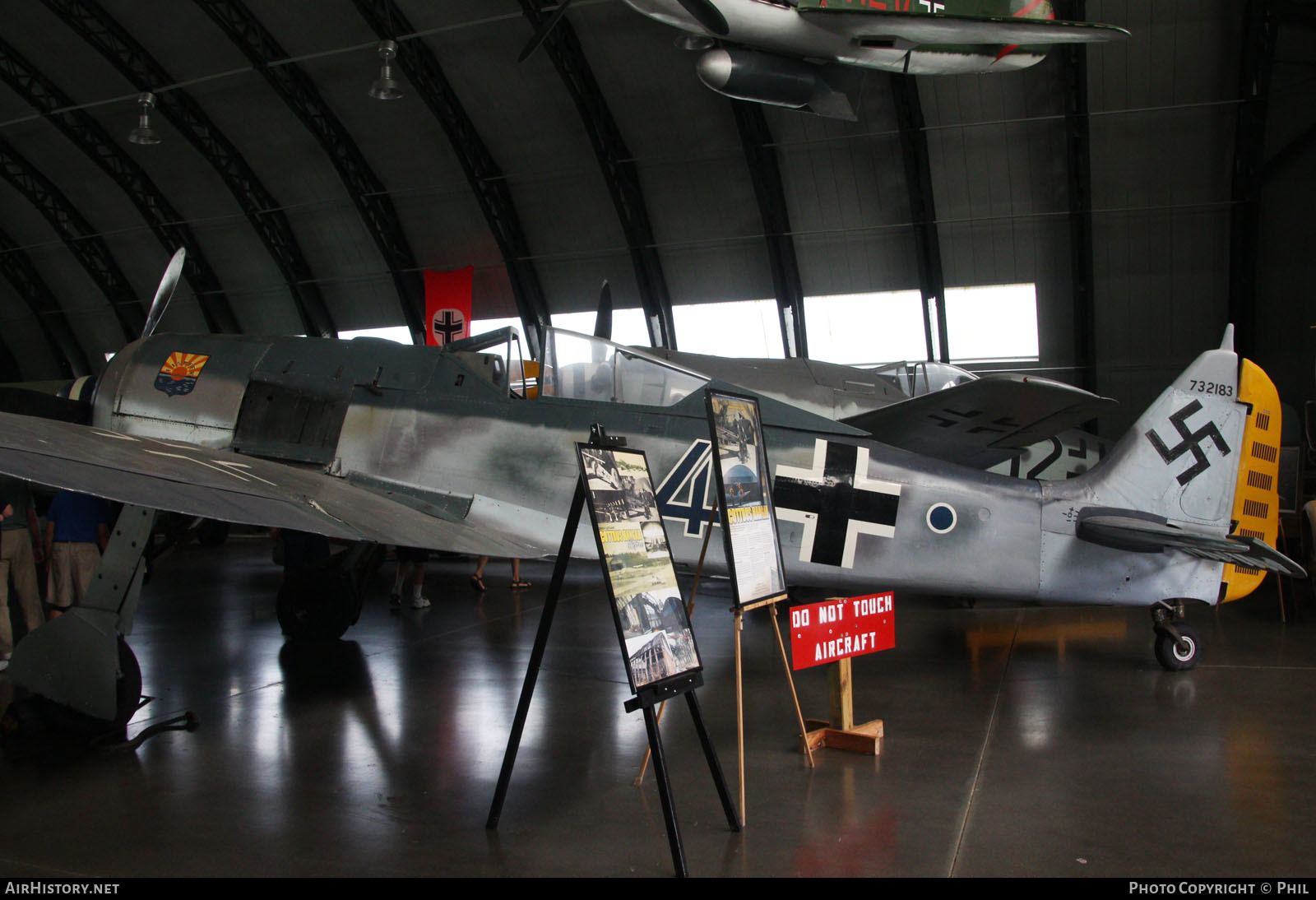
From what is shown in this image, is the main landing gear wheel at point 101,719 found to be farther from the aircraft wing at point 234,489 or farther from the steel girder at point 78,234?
the steel girder at point 78,234

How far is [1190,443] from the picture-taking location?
588 cm

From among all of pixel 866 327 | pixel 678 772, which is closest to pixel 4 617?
pixel 678 772

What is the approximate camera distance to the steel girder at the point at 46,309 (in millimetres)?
23562

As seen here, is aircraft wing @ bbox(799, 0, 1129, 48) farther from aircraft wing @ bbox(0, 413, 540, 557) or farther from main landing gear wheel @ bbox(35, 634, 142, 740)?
main landing gear wheel @ bbox(35, 634, 142, 740)

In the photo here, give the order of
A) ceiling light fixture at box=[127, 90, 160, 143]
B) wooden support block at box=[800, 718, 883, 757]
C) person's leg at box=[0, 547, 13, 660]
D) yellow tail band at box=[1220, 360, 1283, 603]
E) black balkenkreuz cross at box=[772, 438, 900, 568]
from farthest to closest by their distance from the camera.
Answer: ceiling light fixture at box=[127, 90, 160, 143] < yellow tail band at box=[1220, 360, 1283, 603] < person's leg at box=[0, 547, 13, 660] < black balkenkreuz cross at box=[772, 438, 900, 568] < wooden support block at box=[800, 718, 883, 757]

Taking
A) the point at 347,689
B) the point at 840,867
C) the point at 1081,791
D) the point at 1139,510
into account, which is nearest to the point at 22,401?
the point at 347,689

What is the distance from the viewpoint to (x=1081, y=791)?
378 centimetres

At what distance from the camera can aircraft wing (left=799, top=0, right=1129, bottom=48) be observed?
30.9 ft

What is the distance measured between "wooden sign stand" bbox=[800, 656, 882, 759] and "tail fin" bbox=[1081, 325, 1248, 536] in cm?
239

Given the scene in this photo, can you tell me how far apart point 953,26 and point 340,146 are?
12.8 metres

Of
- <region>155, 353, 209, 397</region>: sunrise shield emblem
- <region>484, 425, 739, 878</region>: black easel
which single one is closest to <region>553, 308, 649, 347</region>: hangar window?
<region>155, 353, 209, 397</region>: sunrise shield emblem

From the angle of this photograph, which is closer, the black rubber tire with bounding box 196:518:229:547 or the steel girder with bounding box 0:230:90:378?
the black rubber tire with bounding box 196:518:229:547

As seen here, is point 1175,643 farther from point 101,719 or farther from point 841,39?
point 841,39

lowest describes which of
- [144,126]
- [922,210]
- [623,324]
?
[623,324]
